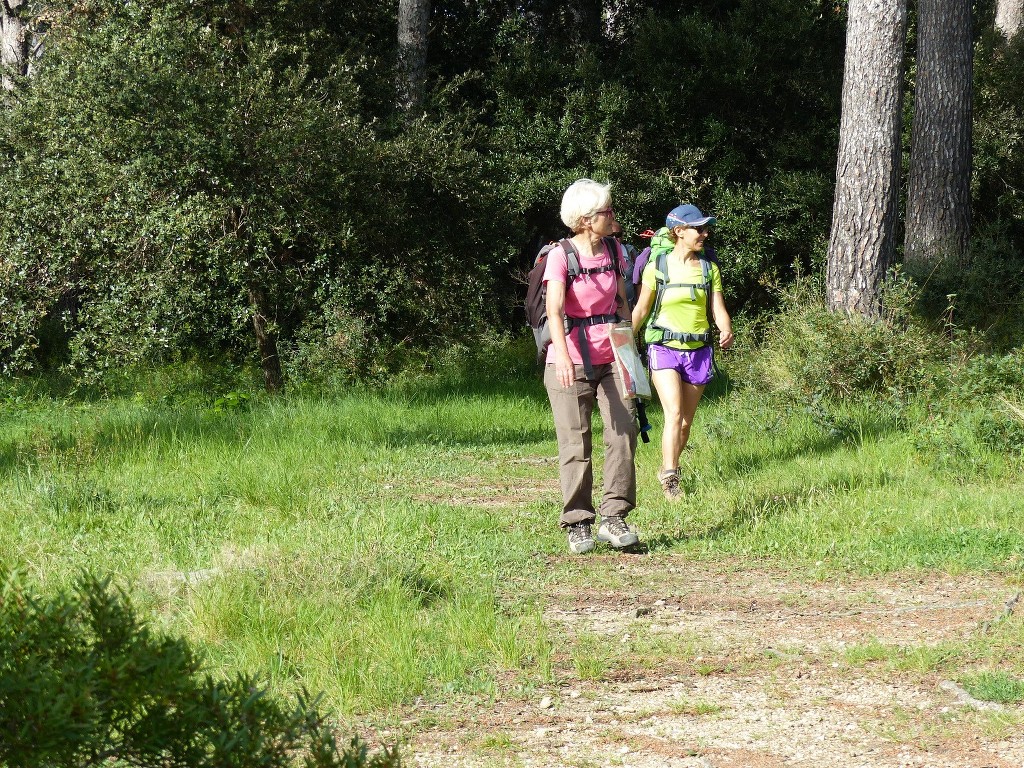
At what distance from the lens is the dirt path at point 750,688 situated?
3701 millimetres

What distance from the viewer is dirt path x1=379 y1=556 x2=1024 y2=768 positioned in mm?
3701

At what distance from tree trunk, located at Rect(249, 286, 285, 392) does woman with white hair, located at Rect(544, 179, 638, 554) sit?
7.84 m

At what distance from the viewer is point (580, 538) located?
253 inches

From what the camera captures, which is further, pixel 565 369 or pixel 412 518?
pixel 412 518

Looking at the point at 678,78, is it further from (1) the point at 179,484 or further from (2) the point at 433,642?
(2) the point at 433,642

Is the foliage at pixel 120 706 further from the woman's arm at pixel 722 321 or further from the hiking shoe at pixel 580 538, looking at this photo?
the woman's arm at pixel 722 321

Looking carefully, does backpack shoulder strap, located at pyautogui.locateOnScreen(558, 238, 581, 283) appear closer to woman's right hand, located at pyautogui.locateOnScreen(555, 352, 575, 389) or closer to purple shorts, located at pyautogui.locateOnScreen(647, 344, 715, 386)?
woman's right hand, located at pyautogui.locateOnScreen(555, 352, 575, 389)

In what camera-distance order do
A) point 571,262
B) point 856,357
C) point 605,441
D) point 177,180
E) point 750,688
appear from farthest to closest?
point 177,180 → point 856,357 → point 605,441 → point 571,262 → point 750,688

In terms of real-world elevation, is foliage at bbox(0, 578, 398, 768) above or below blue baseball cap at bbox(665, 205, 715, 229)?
below

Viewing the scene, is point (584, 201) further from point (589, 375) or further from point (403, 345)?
point (403, 345)

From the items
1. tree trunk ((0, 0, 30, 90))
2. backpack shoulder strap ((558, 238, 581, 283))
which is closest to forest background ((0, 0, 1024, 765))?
tree trunk ((0, 0, 30, 90))

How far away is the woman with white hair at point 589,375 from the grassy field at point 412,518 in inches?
11.9

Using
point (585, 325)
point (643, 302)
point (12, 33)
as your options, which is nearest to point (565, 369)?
point (585, 325)

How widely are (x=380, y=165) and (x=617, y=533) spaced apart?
7.82 metres
